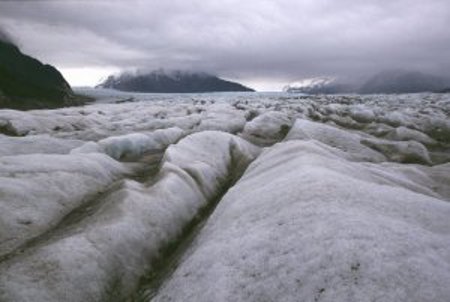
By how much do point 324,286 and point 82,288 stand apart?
10.4 metres

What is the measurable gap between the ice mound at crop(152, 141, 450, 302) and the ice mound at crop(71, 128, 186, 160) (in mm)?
24558

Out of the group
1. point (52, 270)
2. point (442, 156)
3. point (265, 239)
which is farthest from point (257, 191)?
point (442, 156)

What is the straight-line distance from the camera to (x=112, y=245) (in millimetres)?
20672

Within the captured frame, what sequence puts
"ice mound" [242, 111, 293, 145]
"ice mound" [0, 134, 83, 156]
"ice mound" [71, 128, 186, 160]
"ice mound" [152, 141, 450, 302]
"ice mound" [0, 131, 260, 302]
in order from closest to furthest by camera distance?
"ice mound" [152, 141, 450, 302], "ice mound" [0, 131, 260, 302], "ice mound" [0, 134, 83, 156], "ice mound" [71, 128, 186, 160], "ice mound" [242, 111, 293, 145]

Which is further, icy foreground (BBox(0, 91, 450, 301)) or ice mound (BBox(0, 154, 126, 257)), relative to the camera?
ice mound (BBox(0, 154, 126, 257))

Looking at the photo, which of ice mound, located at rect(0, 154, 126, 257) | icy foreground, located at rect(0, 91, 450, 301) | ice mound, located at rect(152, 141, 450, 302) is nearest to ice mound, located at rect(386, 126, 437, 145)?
icy foreground, located at rect(0, 91, 450, 301)

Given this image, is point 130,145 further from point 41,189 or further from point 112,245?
point 112,245

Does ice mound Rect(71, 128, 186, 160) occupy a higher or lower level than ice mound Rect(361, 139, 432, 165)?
higher

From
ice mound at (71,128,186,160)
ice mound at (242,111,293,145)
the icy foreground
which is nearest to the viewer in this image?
the icy foreground

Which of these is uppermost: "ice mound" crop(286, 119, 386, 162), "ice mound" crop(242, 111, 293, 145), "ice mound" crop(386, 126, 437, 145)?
"ice mound" crop(286, 119, 386, 162)

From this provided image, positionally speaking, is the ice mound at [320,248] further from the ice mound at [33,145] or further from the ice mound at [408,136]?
the ice mound at [408,136]

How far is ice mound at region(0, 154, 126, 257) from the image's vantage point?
70.6 ft

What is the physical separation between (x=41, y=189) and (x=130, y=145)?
80.0ft

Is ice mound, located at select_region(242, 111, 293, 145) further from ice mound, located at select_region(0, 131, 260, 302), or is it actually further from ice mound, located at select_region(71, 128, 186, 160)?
ice mound, located at select_region(0, 131, 260, 302)
